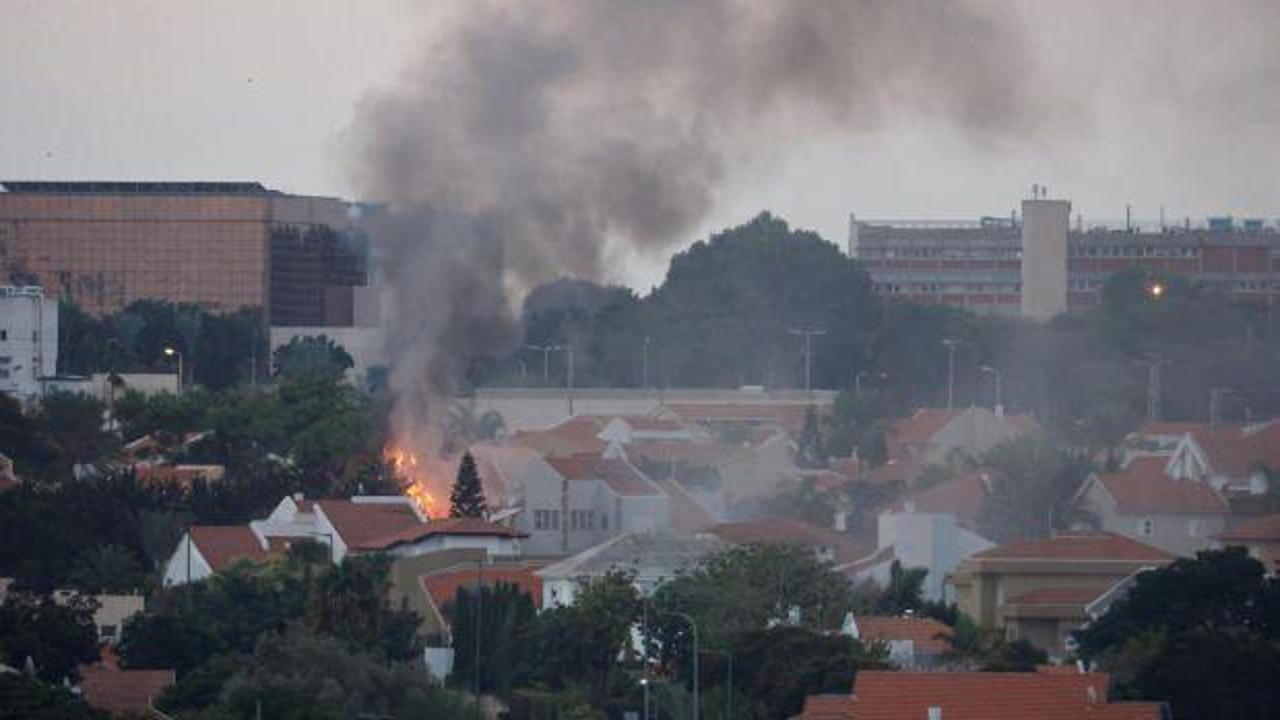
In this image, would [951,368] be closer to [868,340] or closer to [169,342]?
[868,340]

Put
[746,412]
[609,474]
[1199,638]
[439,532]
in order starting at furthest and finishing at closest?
[746,412] < [609,474] < [439,532] < [1199,638]

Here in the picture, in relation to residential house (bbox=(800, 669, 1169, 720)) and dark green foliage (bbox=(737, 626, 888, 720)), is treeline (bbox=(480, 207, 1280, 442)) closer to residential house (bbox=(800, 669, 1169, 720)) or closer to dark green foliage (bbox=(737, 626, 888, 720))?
dark green foliage (bbox=(737, 626, 888, 720))

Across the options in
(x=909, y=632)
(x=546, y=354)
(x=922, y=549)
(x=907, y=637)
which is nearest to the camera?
(x=907, y=637)

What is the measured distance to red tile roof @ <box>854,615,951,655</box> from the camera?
54469mm

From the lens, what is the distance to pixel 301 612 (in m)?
57.2

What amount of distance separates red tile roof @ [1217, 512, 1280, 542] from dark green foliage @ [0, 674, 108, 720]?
22.0 meters

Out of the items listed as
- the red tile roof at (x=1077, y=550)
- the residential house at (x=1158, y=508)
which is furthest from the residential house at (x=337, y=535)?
the residential house at (x=1158, y=508)

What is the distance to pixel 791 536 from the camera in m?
68.4

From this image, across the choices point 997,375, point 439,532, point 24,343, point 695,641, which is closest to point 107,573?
point 439,532

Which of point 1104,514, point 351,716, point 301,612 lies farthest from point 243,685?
point 1104,514

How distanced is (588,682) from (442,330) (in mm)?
36937

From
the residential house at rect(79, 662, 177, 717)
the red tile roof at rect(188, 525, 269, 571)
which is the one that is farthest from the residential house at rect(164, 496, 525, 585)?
the residential house at rect(79, 662, 177, 717)

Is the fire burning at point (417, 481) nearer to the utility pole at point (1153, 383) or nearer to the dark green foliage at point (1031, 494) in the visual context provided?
the dark green foliage at point (1031, 494)

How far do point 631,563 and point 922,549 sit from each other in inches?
269
